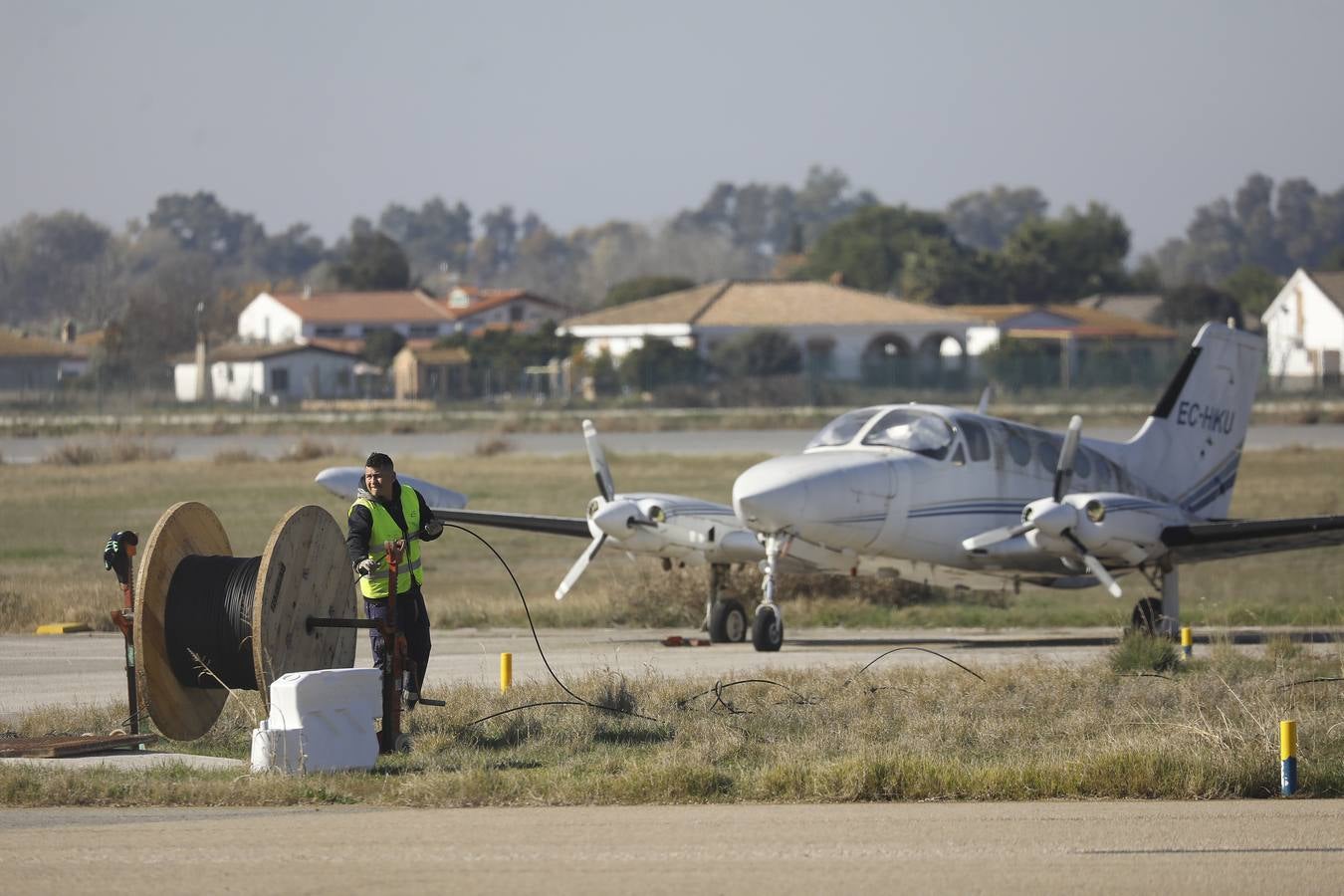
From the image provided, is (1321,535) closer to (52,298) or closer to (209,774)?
(209,774)

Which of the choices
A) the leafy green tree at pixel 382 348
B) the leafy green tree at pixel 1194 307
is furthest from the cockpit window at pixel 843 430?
the leafy green tree at pixel 1194 307

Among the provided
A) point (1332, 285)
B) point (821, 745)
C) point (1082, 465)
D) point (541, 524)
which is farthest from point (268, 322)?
point (821, 745)

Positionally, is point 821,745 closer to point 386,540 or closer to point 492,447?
point 386,540

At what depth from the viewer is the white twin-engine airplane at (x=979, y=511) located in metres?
19.4

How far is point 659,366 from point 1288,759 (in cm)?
7027

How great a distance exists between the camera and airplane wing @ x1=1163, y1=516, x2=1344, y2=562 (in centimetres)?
2083

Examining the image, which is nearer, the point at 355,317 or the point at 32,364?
the point at 32,364

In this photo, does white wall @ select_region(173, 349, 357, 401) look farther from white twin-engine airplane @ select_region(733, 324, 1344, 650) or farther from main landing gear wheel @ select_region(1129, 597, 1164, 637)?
main landing gear wheel @ select_region(1129, 597, 1164, 637)

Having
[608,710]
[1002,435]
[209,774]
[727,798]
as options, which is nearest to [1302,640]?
[1002,435]

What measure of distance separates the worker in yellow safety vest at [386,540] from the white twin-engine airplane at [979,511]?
21.5ft

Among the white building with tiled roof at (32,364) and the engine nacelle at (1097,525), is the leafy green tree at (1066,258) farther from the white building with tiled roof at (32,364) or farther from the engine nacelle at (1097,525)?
the engine nacelle at (1097,525)

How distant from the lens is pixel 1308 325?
105812mm

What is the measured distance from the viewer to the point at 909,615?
82.7 ft

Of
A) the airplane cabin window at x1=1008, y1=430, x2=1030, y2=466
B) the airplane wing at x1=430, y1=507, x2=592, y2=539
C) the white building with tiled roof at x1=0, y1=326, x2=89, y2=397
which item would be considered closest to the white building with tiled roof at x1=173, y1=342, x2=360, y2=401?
the white building with tiled roof at x1=0, y1=326, x2=89, y2=397
